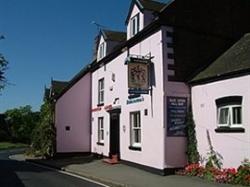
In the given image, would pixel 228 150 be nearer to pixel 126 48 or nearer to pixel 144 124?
pixel 144 124

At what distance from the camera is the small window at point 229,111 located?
49.8 ft

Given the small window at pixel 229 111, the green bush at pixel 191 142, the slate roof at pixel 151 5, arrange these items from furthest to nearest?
the slate roof at pixel 151 5 < the green bush at pixel 191 142 < the small window at pixel 229 111

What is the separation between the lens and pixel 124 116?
71.0ft

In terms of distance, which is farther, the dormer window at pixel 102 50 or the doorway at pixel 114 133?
the dormer window at pixel 102 50

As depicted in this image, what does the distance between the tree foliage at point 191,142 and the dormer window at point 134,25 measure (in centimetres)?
565

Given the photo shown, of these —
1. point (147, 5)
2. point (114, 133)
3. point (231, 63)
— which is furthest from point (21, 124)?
point (231, 63)

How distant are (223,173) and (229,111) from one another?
239cm

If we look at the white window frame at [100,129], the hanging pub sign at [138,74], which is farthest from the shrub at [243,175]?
the white window frame at [100,129]

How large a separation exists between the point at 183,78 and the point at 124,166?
5560 mm

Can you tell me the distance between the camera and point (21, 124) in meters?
57.9

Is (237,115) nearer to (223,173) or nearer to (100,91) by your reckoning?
(223,173)

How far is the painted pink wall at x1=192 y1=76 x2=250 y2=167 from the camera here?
14633mm

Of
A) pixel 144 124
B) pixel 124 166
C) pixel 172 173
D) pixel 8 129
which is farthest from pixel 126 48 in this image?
pixel 8 129

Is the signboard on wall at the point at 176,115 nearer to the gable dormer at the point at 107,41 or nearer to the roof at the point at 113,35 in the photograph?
the gable dormer at the point at 107,41
